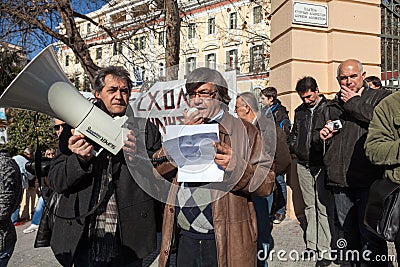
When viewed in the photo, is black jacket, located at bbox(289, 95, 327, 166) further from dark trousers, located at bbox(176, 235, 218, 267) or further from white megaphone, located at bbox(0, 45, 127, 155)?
white megaphone, located at bbox(0, 45, 127, 155)

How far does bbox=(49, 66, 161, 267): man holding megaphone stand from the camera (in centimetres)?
225

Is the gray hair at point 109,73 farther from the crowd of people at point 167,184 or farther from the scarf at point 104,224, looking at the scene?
the scarf at point 104,224

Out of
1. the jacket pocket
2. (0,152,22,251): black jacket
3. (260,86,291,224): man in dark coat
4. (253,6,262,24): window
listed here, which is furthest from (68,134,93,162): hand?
(253,6,262,24): window

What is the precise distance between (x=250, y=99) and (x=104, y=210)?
1.08m

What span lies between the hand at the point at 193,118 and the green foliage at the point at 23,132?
8834 millimetres

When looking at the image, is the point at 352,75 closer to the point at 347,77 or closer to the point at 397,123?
the point at 347,77

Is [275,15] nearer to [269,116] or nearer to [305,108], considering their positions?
[305,108]

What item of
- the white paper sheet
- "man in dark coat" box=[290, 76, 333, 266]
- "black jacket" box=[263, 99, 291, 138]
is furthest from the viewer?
"black jacket" box=[263, 99, 291, 138]

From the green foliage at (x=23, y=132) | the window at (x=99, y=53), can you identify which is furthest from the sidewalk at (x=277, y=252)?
the window at (x=99, y=53)

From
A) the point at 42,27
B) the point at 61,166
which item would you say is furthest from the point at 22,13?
the point at 61,166

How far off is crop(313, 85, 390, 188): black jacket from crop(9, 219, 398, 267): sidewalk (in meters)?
1.17

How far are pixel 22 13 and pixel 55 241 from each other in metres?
6.34

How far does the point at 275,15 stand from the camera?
635 cm

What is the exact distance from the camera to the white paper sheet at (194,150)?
1.81 metres
